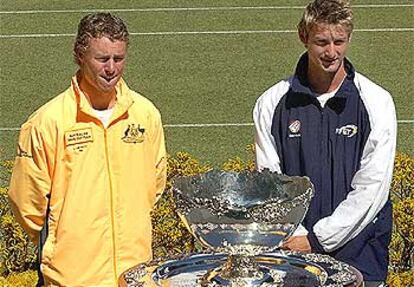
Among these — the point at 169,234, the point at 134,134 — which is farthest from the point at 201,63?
the point at 134,134

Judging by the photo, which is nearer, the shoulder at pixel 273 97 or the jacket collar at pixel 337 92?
the jacket collar at pixel 337 92

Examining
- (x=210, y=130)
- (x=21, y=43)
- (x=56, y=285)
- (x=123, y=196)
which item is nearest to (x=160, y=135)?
(x=123, y=196)

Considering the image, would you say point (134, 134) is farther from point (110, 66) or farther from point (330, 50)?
point (330, 50)

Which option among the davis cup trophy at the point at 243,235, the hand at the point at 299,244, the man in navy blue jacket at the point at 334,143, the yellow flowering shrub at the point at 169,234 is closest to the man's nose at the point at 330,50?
the man in navy blue jacket at the point at 334,143

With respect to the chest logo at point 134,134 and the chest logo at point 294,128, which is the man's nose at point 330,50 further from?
the chest logo at point 134,134

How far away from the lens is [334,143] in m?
4.91

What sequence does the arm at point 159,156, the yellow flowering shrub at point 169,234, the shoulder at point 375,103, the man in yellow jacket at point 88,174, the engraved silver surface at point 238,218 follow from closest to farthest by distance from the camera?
1. the engraved silver surface at point 238,218
2. the man in yellow jacket at point 88,174
3. the shoulder at point 375,103
4. the arm at point 159,156
5. the yellow flowering shrub at point 169,234

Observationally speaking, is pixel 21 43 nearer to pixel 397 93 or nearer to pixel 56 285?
pixel 397 93

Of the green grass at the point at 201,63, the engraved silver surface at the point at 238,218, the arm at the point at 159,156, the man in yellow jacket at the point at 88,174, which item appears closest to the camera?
the engraved silver surface at the point at 238,218

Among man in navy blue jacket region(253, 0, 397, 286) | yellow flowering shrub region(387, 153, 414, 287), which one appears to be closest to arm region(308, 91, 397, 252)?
man in navy blue jacket region(253, 0, 397, 286)

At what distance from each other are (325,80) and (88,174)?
3.43ft

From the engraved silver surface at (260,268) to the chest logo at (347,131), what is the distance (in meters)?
0.68

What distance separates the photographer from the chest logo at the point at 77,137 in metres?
4.73

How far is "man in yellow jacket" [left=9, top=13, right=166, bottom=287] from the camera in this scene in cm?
473
